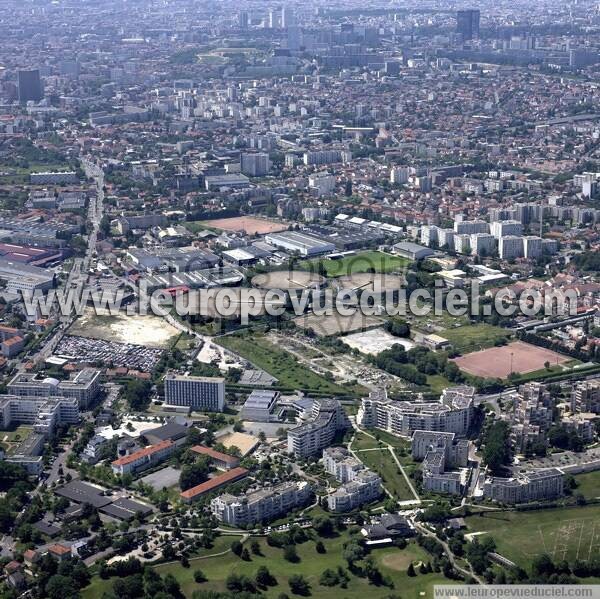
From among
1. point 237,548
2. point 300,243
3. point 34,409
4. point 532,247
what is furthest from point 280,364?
point 532,247

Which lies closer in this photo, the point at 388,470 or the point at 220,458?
the point at 388,470

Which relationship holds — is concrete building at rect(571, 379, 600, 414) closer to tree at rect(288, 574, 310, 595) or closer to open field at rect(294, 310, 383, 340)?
open field at rect(294, 310, 383, 340)

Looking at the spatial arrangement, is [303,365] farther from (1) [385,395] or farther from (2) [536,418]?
(2) [536,418]

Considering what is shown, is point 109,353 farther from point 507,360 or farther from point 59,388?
point 507,360

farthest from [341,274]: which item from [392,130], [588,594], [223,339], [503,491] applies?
[392,130]

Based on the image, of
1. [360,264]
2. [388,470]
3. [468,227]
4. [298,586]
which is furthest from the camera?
[468,227]

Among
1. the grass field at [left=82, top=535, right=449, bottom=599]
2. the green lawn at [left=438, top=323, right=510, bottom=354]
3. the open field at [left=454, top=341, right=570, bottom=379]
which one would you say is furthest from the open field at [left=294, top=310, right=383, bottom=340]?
the grass field at [left=82, top=535, right=449, bottom=599]
